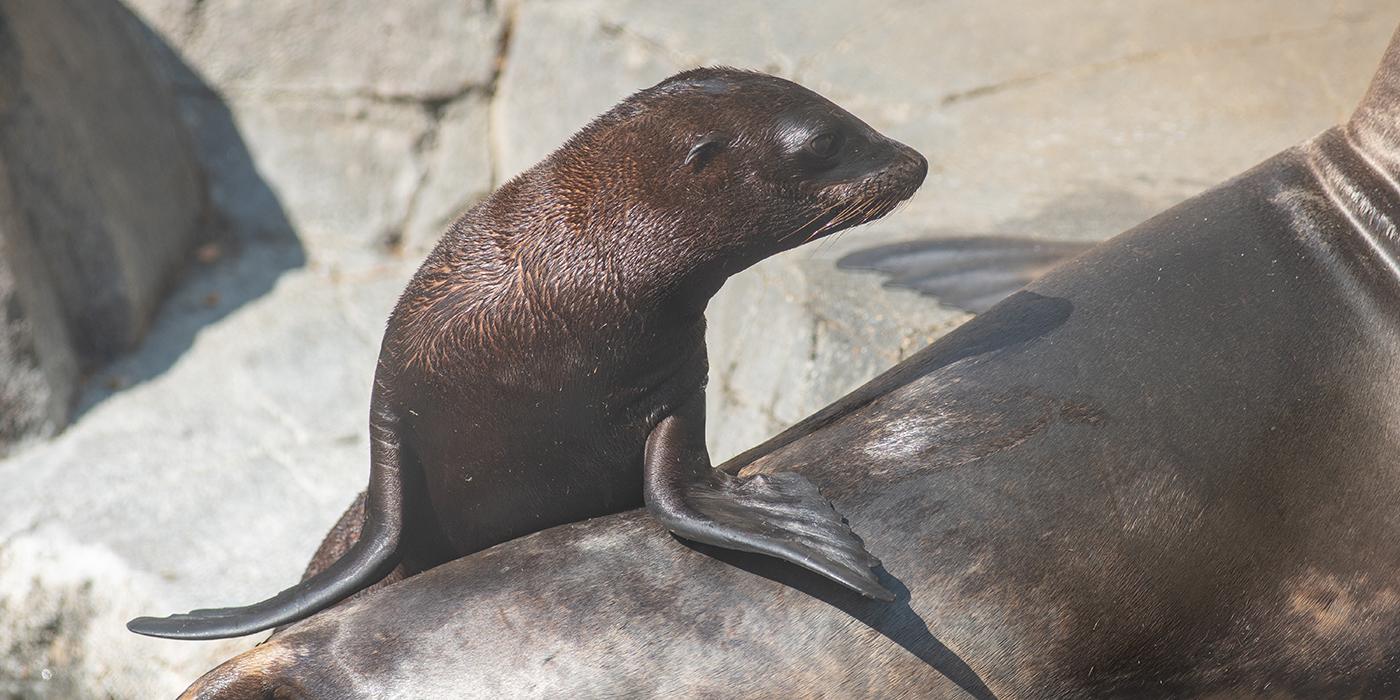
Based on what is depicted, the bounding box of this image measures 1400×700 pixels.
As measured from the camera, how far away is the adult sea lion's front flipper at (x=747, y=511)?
2635mm

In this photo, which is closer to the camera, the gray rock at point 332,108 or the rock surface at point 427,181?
the rock surface at point 427,181

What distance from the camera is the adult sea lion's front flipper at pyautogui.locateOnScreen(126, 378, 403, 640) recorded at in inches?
118

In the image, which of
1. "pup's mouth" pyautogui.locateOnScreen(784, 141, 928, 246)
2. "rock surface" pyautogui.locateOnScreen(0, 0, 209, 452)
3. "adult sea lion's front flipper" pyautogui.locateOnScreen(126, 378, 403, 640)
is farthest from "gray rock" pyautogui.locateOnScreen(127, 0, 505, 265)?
"pup's mouth" pyautogui.locateOnScreen(784, 141, 928, 246)

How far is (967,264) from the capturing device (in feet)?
14.3

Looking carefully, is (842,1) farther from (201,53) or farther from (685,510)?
(685,510)

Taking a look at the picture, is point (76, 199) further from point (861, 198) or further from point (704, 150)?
point (861, 198)

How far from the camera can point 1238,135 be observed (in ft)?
18.8

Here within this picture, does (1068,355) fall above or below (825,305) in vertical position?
above

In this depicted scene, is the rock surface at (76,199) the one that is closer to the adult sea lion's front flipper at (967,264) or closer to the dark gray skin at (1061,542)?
the adult sea lion's front flipper at (967,264)

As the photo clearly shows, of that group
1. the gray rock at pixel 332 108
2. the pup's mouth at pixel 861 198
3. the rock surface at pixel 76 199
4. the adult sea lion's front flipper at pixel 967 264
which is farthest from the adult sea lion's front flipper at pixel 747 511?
the gray rock at pixel 332 108

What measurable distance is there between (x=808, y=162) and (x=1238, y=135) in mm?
3202

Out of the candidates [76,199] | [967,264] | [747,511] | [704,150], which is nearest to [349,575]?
[747,511]

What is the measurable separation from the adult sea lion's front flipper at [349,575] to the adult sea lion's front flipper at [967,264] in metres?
1.75

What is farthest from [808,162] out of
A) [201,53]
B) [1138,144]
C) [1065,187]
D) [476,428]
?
[201,53]
